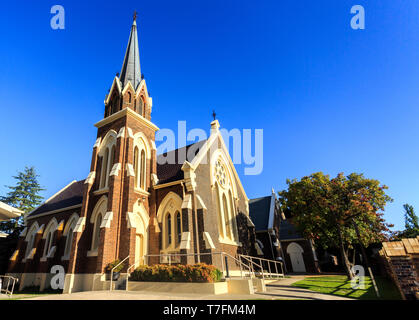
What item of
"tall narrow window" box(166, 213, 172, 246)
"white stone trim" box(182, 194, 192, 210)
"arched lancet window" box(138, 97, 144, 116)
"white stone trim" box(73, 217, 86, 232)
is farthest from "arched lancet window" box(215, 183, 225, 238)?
"white stone trim" box(73, 217, 86, 232)

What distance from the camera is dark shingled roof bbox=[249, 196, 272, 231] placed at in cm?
2755

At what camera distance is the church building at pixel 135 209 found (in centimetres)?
1431

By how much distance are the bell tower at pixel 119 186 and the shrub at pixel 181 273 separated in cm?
179

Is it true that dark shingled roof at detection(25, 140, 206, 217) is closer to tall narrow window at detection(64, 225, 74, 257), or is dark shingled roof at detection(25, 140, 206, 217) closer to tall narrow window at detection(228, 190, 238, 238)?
tall narrow window at detection(64, 225, 74, 257)

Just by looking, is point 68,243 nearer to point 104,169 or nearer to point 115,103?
point 104,169

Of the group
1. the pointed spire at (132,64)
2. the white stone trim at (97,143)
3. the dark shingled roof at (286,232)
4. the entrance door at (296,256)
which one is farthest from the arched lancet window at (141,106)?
the entrance door at (296,256)

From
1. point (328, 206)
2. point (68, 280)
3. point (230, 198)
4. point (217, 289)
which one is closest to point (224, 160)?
point (230, 198)

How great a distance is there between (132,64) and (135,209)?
15.0 metres

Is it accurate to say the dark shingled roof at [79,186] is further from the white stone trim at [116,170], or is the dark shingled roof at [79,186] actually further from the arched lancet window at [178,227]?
the white stone trim at [116,170]

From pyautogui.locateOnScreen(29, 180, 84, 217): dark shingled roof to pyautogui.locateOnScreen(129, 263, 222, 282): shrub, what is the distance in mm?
Answer: 13162

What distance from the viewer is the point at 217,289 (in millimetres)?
10039

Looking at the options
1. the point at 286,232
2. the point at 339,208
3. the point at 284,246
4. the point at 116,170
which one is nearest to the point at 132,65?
the point at 116,170

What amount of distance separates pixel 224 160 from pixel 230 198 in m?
3.81

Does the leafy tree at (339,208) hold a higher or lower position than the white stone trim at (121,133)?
lower
